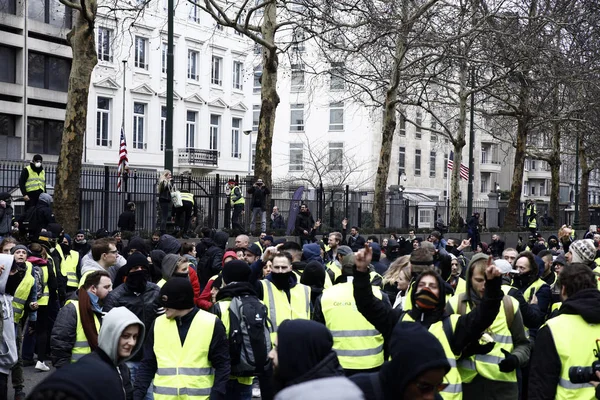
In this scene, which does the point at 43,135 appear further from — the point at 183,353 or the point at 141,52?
the point at 183,353

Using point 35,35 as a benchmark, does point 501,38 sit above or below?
below

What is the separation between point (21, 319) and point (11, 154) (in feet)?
113

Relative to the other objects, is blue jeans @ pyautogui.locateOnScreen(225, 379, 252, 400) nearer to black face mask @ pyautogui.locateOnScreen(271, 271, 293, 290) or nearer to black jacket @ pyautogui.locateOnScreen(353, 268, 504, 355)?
black face mask @ pyautogui.locateOnScreen(271, 271, 293, 290)

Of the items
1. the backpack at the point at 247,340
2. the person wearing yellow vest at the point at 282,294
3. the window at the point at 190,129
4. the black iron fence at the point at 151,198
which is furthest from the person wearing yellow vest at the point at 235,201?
the window at the point at 190,129

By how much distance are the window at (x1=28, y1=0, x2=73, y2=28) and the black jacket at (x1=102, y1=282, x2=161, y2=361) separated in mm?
38037

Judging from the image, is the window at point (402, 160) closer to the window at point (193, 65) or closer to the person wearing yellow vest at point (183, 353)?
the window at point (193, 65)

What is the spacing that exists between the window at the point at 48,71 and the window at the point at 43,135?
5.95 ft

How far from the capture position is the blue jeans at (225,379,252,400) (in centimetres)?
713

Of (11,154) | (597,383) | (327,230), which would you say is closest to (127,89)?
(11,154)

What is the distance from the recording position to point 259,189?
2442 cm

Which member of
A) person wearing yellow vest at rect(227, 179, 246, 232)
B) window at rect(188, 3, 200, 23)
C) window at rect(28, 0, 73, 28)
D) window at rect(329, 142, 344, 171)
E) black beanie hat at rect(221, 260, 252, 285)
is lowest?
black beanie hat at rect(221, 260, 252, 285)

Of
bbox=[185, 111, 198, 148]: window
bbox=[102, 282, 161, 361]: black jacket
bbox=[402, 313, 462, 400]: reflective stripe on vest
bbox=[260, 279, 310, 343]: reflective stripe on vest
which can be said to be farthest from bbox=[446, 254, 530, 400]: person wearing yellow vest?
bbox=[185, 111, 198, 148]: window

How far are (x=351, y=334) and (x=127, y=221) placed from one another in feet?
47.3

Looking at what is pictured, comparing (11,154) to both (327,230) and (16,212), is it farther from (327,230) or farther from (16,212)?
(327,230)
